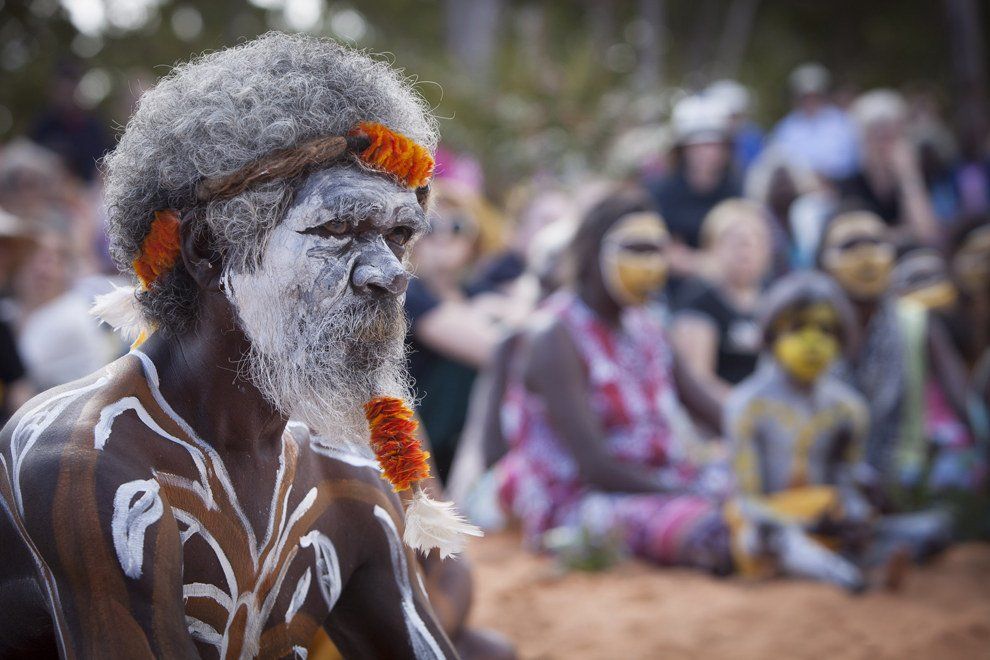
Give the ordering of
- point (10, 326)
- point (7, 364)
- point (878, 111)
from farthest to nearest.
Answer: point (878, 111)
point (10, 326)
point (7, 364)

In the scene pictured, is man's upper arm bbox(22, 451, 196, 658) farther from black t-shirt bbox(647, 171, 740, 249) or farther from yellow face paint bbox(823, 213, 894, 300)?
black t-shirt bbox(647, 171, 740, 249)

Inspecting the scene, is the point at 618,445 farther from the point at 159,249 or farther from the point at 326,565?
the point at 159,249

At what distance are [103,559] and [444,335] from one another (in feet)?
14.6

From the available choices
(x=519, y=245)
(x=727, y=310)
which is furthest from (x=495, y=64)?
(x=727, y=310)

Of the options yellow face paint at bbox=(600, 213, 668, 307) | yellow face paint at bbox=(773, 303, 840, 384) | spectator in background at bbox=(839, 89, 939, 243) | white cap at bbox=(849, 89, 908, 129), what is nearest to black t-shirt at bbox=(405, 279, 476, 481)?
yellow face paint at bbox=(600, 213, 668, 307)

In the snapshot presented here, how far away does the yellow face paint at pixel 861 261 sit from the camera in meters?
6.74

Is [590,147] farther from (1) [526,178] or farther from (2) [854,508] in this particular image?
(2) [854,508]

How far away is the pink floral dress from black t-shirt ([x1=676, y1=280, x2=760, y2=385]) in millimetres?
964

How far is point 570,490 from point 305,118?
427cm

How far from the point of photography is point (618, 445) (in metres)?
6.16

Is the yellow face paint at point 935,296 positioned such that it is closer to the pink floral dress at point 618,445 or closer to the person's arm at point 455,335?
the pink floral dress at point 618,445

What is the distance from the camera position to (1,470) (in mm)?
2062

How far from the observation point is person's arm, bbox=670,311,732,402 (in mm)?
7348

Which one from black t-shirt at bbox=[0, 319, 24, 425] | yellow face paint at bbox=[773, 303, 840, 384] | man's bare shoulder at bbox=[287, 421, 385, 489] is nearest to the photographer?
man's bare shoulder at bbox=[287, 421, 385, 489]
